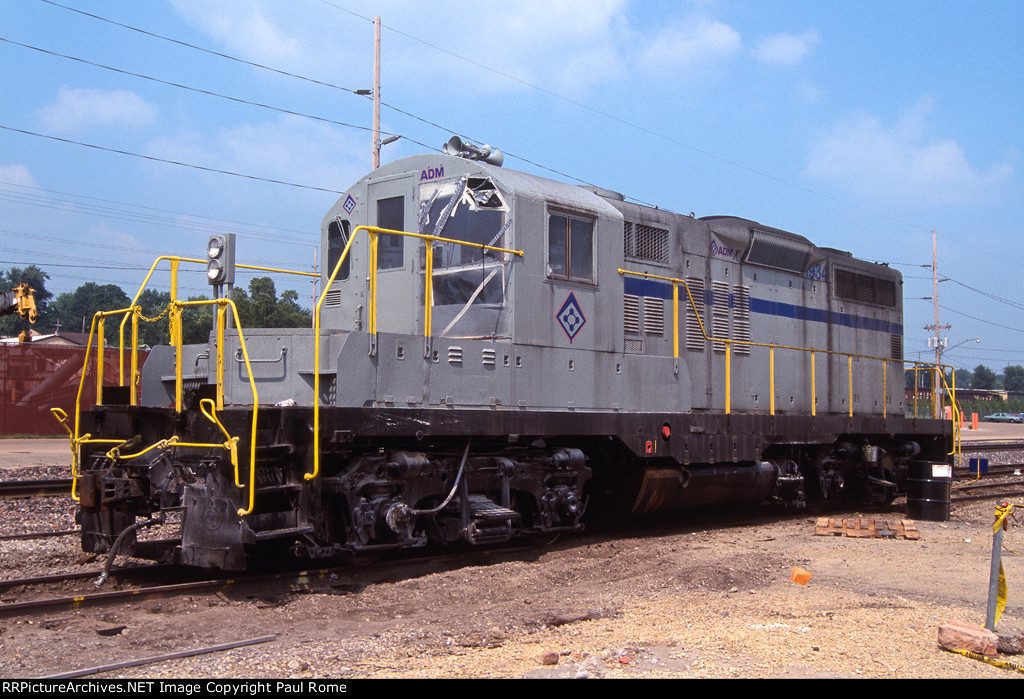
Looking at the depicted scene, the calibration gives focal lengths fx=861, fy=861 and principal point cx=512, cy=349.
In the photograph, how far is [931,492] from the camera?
12211 mm

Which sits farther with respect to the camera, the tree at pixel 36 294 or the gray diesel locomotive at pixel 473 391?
the tree at pixel 36 294

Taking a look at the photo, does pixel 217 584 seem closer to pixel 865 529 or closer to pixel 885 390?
pixel 865 529

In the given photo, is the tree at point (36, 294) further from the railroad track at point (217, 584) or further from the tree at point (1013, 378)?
the tree at point (1013, 378)

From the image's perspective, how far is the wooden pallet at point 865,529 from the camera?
10281mm

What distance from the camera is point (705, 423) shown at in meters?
9.91

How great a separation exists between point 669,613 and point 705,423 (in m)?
4.04

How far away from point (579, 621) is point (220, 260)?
383cm

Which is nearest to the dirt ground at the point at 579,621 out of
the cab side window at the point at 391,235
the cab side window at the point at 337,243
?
the cab side window at the point at 391,235

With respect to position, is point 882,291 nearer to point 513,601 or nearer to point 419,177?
point 419,177

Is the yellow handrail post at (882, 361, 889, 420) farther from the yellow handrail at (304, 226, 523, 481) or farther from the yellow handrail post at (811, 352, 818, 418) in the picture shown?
the yellow handrail at (304, 226, 523, 481)

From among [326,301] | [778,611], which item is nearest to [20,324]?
[326,301]

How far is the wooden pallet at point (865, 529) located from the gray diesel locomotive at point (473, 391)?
88 cm

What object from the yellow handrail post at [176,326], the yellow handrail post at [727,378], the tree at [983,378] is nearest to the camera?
the yellow handrail post at [176,326]

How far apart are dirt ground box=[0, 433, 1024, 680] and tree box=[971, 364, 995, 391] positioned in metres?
166
